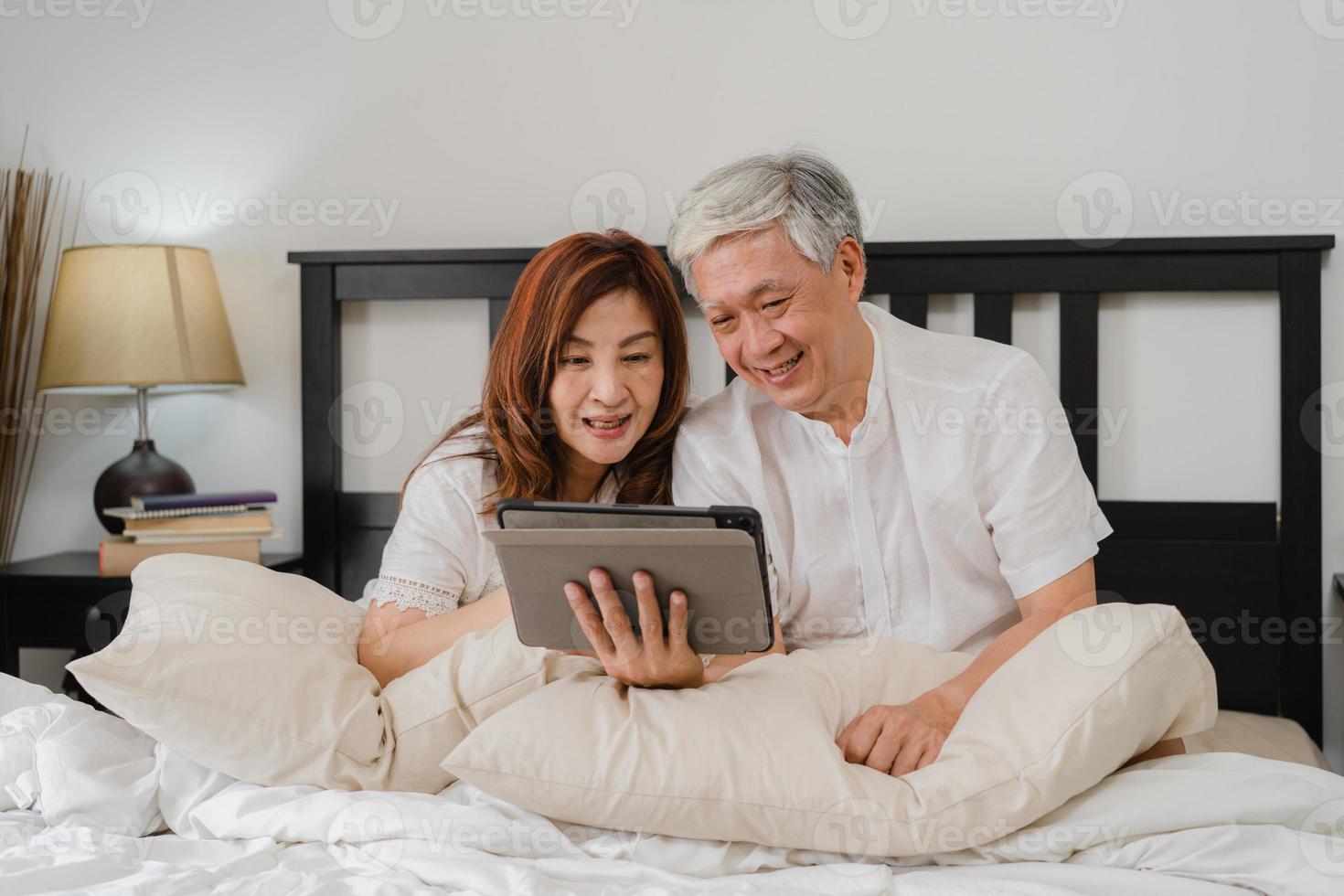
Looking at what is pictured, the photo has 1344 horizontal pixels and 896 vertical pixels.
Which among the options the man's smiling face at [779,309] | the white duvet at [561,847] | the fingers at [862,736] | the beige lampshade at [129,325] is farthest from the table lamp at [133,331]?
the fingers at [862,736]

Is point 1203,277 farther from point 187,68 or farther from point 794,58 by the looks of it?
point 187,68

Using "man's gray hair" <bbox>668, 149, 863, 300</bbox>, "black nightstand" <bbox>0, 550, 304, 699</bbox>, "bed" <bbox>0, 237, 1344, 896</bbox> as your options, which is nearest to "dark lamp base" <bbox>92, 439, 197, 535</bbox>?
"black nightstand" <bbox>0, 550, 304, 699</bbox>

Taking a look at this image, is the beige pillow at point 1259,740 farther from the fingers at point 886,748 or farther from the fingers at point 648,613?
the fingers at point 648,613

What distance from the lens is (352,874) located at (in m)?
0.97

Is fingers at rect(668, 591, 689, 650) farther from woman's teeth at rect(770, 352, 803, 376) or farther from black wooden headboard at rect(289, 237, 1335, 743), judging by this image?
black wooden headboard at rect(289, 237, 1335, 743)

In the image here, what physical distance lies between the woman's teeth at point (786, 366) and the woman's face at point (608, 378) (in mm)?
176

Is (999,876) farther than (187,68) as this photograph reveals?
No

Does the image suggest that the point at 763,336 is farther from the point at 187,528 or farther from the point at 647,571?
the point at 187,528

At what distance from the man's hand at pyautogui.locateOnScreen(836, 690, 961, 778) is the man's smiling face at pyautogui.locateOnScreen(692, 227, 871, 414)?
1.48ft

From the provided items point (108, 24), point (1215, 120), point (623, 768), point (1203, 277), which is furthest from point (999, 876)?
point (108, 24)

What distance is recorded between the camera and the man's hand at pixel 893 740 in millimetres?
1069

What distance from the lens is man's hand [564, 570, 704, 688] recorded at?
1.06 metres

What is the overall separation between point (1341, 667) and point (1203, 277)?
0.73 metres

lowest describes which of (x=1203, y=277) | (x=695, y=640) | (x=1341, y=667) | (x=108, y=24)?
(x=1341, y=667)
